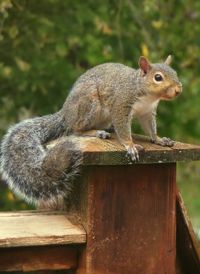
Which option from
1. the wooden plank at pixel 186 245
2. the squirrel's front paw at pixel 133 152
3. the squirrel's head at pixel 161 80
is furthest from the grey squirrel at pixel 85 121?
the wooden plank at pixel 186 245

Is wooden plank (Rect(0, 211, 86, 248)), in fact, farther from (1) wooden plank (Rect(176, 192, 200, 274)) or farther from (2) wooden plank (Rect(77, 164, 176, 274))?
(1) wooden plank (Rect(176, 192, 200, 274))

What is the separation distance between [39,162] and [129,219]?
39 cm

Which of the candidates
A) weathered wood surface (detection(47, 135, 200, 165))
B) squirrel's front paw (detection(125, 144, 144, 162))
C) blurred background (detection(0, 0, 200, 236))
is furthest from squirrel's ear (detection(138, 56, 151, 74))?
blurred background (detection(0, 0, 200, 236))

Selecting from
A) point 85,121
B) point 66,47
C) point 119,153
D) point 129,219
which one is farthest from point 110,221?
point 66,47

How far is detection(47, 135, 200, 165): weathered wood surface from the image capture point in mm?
2117

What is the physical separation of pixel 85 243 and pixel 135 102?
768mm

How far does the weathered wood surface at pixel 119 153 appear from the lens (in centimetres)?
212

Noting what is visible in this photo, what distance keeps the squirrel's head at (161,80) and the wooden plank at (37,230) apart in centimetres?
69

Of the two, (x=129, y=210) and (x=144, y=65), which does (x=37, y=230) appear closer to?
(x=129, y=210)

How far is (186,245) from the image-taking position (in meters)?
2.48

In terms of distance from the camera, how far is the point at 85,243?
2199mm

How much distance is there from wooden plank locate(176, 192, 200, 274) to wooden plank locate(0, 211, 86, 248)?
38cm

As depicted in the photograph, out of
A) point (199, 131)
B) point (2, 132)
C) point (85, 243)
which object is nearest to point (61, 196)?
point (85, 243)

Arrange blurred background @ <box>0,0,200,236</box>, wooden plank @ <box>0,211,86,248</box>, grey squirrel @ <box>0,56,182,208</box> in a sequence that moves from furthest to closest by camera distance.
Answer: blurred background @ <box>0,0,200,236</box>, grey squirrel @ <box>0,56,182,208</box>, wooden plank @ <box>0,211,86,248</box>
